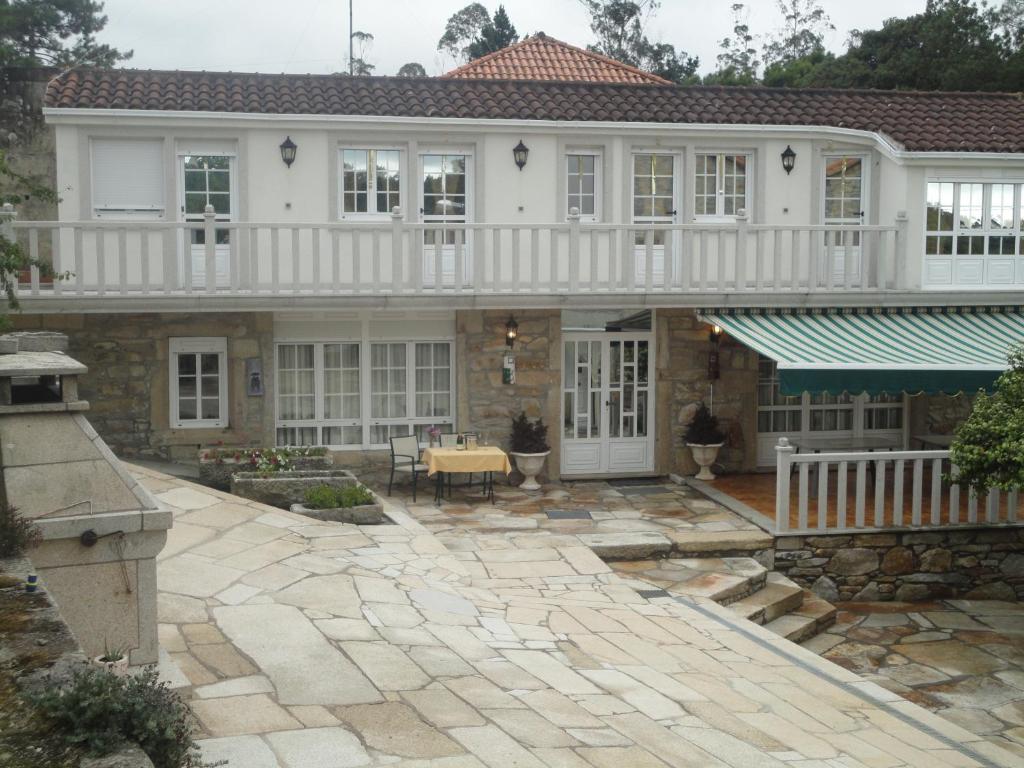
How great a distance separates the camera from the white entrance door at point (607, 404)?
17.5 metres

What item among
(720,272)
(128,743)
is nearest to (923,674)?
(720,272)

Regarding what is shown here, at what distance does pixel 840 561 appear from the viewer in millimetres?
14227

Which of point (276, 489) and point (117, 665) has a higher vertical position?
point (117, 665)

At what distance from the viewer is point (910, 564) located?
47.5 feet

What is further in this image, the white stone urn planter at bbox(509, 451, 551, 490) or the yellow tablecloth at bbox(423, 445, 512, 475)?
the white stone urn planter at bbox(509, 451, 551, 490)

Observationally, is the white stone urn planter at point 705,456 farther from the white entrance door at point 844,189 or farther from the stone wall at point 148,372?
the stone wall at point 148,372

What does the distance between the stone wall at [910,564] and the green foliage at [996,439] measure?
150 centimetres

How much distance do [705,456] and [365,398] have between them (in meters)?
5.45

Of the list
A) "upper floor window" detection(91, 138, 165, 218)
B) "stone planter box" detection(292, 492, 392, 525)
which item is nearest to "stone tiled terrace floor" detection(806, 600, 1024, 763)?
"stone planter box" detection(292, 492, 392, 525)

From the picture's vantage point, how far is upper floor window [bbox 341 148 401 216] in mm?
16672

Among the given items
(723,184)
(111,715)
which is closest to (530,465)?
(723,184)

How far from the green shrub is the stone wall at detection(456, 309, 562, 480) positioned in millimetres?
3712

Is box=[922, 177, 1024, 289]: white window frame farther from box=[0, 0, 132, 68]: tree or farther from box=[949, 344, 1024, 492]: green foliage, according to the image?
box=[0, 0, 132, 68]: tree

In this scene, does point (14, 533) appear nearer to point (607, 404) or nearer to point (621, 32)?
point (607, 404)
